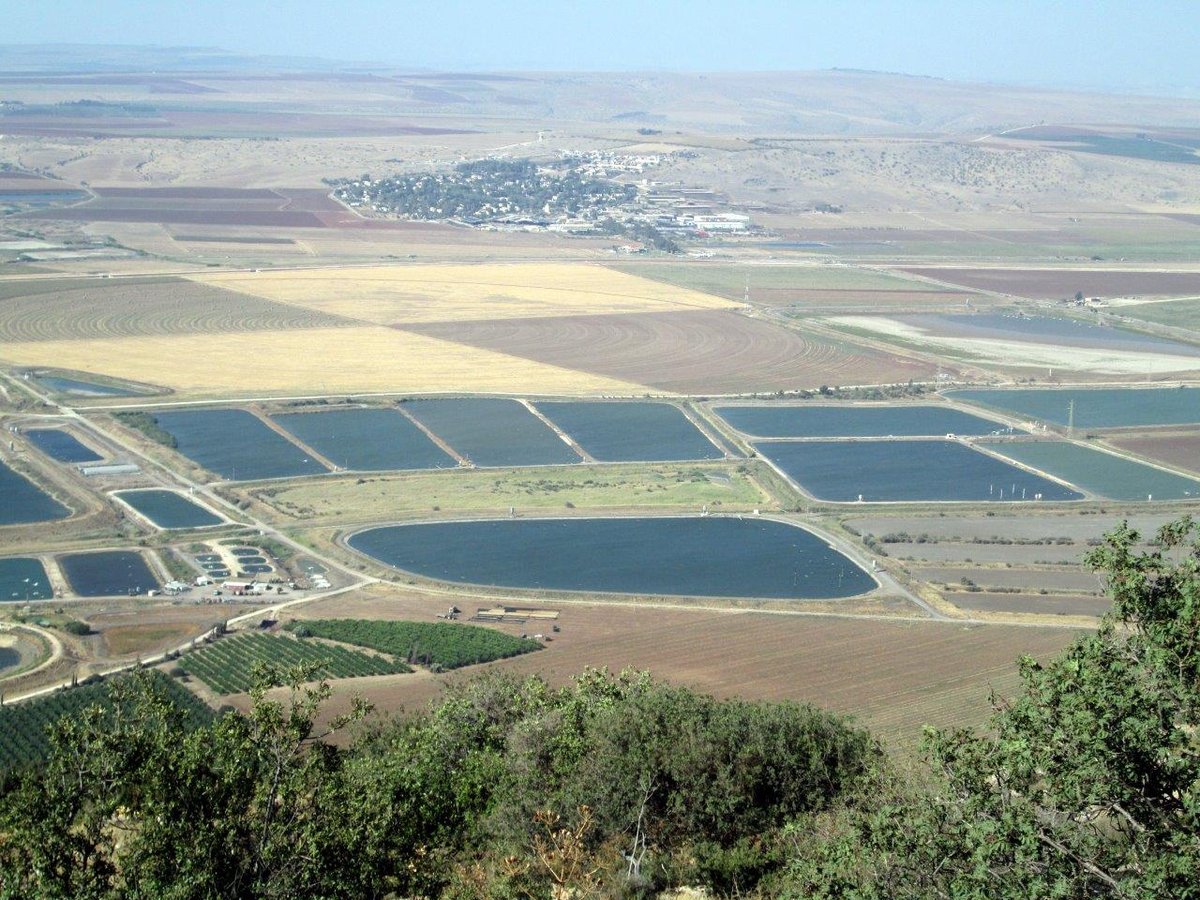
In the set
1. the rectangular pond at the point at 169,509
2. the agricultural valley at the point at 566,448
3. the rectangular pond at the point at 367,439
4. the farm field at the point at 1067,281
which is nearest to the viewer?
the agricultural valley at the point at 566,448

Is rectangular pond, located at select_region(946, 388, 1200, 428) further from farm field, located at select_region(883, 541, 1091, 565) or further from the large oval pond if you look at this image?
the large oval pond

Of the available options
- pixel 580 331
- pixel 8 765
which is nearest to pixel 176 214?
pixel 580 331

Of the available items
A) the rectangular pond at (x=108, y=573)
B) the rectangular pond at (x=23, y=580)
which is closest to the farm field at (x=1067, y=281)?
the rectangular pond at (x=108, y=573)

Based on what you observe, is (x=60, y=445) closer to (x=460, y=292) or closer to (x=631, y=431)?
(x=631, y=431)

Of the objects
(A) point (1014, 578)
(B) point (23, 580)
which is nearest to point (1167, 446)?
(A) point (1014, 578)

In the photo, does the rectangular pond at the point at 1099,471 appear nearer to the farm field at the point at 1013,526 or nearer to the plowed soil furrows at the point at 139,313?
the farm field at the point at 1013,526

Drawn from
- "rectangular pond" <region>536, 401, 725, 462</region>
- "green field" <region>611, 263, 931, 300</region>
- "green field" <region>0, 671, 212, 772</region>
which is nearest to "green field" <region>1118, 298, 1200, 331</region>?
"green field" <region>611, 263, 931, 300</region>
